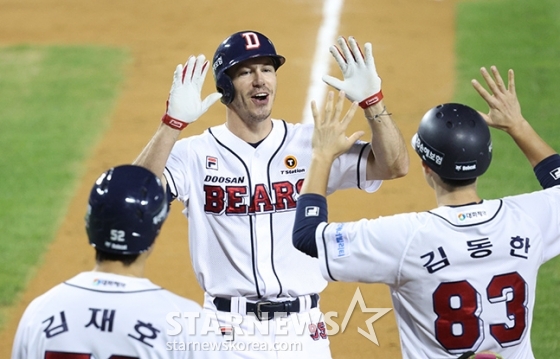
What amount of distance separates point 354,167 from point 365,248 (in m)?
1.39

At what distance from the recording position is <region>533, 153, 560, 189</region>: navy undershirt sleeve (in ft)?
13.7

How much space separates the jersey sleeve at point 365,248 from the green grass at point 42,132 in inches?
195

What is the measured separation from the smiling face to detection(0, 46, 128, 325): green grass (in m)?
3.86

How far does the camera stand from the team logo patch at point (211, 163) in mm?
5020

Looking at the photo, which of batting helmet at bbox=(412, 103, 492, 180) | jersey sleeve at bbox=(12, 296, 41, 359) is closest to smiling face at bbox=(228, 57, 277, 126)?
batting helmet at bbox=(412, 103, 492, 180)

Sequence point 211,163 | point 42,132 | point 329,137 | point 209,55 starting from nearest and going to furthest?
point 329,137 → point 211,163 → point 42,132 → point 209,55

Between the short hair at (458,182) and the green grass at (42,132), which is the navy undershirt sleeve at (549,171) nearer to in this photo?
the short hair at (458,182)

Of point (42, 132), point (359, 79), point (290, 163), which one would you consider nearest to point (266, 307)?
point (290, 163)

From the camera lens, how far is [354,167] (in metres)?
5.00

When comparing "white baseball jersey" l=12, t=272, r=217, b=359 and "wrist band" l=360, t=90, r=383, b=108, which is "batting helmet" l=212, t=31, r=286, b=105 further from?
"white baseball jersey" l=12, t=272, r=217, b=359

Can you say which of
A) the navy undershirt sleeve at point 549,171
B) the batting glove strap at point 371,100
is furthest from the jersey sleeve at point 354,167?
the navy undershirt sleeve at point 549,171

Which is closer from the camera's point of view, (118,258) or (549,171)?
(118,258)

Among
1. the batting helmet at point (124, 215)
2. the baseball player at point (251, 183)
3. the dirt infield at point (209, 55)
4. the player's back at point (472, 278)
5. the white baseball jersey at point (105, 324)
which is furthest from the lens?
the dirt infield at point (209, 55)

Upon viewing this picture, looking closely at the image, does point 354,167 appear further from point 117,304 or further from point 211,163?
point 117,304
